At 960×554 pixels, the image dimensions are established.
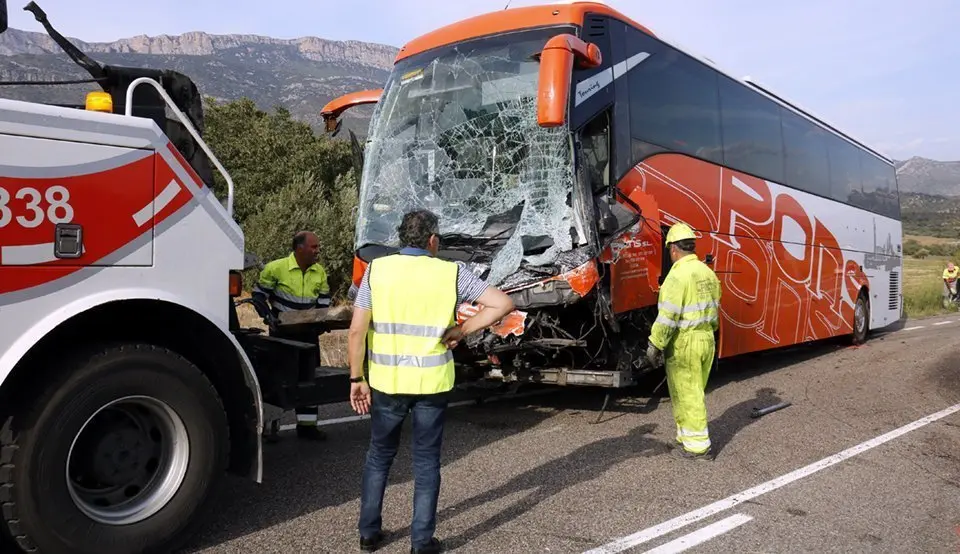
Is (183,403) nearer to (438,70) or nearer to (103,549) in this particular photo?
(103,549)

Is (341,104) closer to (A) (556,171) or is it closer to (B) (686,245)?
(A) (556,171)

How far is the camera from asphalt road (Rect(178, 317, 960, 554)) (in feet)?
13.6

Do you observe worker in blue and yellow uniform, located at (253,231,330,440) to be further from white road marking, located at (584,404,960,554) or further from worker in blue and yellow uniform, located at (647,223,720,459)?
white road marking, located at (584,404,960,554)

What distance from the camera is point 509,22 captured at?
6883mm

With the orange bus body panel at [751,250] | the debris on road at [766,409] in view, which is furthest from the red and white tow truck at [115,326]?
the debris on road at [766,409]

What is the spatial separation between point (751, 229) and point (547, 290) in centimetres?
443

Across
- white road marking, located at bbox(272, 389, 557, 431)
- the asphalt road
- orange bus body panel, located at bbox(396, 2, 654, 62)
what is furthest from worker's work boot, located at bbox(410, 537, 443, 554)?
orange bus body panel, located at bbox(396, 2, 654, 62)

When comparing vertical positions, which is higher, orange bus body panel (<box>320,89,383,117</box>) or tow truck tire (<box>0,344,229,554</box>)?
orange bus body panel (<box>320,89,383,117</box>)

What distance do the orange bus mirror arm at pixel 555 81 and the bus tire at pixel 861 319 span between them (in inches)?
411

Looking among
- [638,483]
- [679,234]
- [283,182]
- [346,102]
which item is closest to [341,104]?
[346,102]

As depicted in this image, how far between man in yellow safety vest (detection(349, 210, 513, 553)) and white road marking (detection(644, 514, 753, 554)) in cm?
122

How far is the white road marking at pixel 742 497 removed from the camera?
13.3ft

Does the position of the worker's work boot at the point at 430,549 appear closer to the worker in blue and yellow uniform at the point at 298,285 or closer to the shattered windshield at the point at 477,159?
the worker in blue and yellow uniform at the point at 298,285

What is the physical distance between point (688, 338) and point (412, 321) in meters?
2.99
